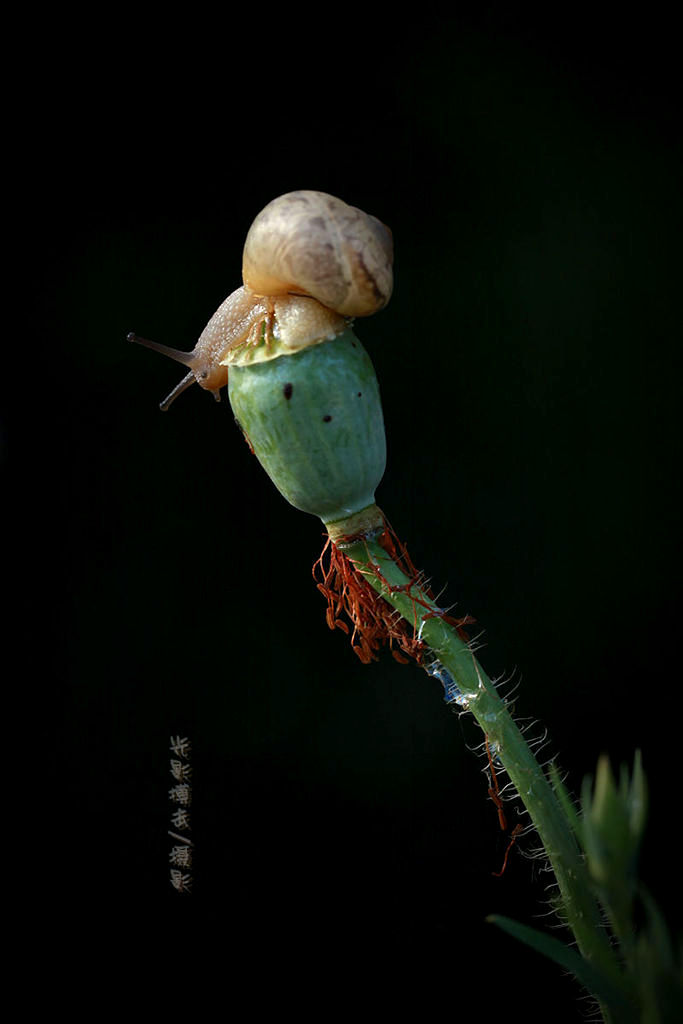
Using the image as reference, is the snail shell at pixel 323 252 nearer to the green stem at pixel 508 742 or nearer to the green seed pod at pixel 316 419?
the green seed pod at pixel 316 419

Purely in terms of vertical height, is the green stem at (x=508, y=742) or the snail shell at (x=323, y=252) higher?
the snail shell at (x=323, y=252)

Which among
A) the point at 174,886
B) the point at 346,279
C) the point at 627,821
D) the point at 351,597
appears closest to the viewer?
the point at 627,821

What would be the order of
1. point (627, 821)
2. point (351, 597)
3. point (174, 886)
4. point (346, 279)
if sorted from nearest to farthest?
point (627, 821) < point (346, 279) < point (351, 597) < point (174, 886)

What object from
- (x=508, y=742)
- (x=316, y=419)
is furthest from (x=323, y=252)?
(x=508, y=742)

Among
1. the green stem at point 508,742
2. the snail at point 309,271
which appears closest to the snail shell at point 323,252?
the snail at point 309,271

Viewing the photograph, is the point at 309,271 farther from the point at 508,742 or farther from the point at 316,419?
the point at 508,742

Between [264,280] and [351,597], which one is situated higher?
[264,280]

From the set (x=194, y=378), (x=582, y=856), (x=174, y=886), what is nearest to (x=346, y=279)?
(x=194, y=378)

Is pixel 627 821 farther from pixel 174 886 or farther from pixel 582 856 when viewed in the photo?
pixel 174 886
